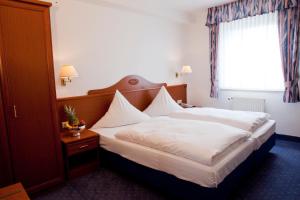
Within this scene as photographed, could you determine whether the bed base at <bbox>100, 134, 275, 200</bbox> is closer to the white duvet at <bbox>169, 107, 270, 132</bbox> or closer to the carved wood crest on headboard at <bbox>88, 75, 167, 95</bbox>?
the white duvet at <bbox>169, 107, 270, 132</bbox>

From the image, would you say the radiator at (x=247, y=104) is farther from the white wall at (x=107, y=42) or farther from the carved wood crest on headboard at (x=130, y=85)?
the carved wood crest on headboard at (x=130, y=85)

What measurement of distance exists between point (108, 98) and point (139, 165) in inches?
59.6

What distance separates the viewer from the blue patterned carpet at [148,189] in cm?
237

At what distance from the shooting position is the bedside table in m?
2.71

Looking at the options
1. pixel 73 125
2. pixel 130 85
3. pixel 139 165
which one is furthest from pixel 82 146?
pixel 130 85

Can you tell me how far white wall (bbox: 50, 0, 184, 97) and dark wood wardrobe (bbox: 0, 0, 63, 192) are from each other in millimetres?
643

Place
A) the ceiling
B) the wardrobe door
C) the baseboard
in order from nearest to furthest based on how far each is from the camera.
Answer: the wardrobe door < the ceiling < the baseboard

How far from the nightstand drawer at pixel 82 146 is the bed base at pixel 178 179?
0.19 meters

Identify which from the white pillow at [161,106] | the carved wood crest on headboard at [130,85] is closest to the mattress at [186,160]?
the carved wood crest on headboard at [130,85]

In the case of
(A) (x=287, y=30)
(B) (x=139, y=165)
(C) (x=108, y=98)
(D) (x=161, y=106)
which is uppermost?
(A) (x=287, y=30)

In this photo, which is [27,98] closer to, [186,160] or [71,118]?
[71,118]

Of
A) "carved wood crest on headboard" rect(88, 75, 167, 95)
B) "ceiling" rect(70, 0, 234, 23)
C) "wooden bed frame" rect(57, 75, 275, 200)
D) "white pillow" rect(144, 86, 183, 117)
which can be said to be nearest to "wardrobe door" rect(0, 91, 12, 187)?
"wooden bed frame" rect(57, 75, 275, 200)

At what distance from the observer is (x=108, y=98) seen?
367cm

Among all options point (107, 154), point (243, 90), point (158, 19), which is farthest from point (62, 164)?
point (243, 90)
